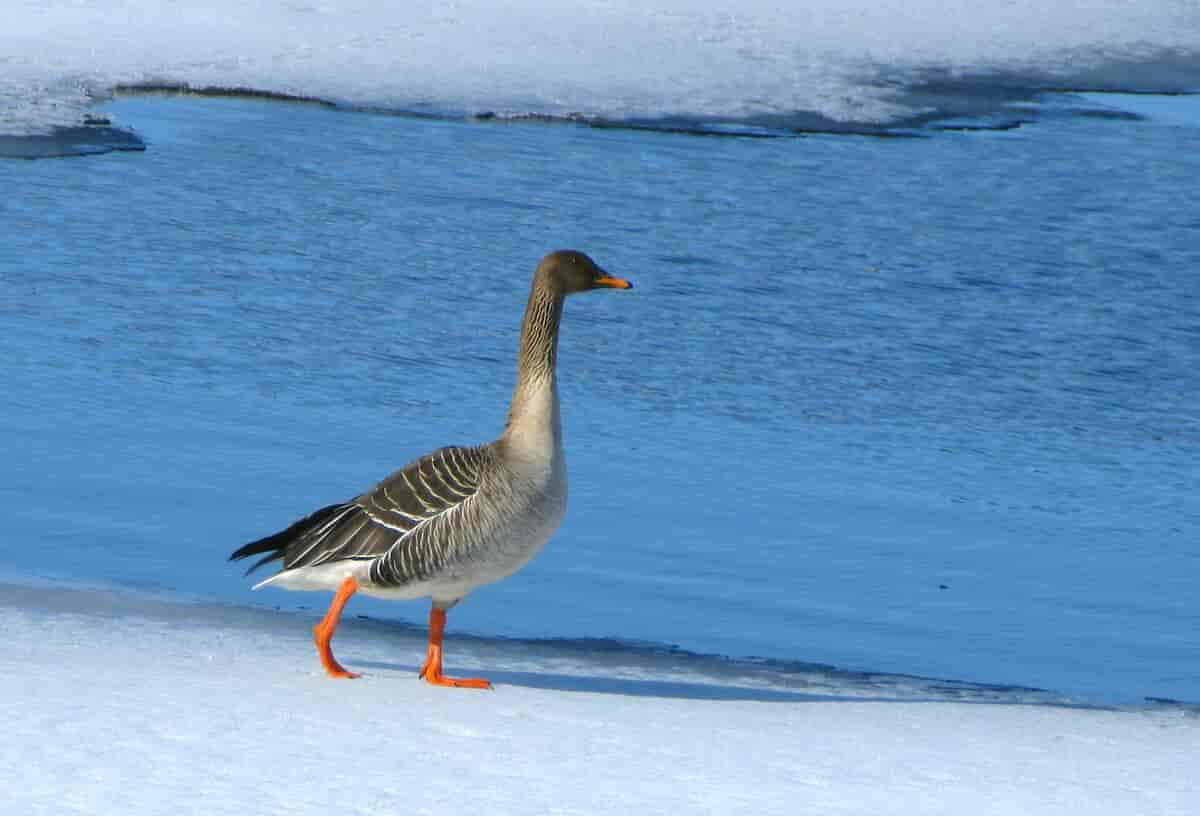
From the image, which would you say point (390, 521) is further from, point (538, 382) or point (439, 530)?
point (538, 382)

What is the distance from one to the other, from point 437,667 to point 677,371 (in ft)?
11.9

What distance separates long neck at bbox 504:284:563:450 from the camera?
207 inches

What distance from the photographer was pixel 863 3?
17031 millimetres

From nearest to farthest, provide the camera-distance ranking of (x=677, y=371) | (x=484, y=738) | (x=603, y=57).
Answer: (x=484, y=738), (x=677, y=371), (x=603, y=57)

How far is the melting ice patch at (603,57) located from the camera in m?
13.5

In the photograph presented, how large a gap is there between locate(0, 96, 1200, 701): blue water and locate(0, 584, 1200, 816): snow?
0.51 metres

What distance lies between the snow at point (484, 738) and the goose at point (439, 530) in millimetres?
245

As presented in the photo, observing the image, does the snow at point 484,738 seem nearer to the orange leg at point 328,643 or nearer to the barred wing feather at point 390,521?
the orange leg at point 328,643

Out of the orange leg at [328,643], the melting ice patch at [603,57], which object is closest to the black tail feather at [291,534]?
the orange leg at [328,643]

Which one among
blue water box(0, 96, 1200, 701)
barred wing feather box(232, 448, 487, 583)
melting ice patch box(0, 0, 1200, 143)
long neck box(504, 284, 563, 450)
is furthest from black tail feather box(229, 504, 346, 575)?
melting ice patch box(0, 0, 1200, 143)

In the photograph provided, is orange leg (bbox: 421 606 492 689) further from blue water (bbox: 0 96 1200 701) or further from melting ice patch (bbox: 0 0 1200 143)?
melting ice patch (bbox: 0 0 1200 143)

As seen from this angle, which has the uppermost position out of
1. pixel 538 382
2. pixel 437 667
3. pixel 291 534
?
pixel 538 382

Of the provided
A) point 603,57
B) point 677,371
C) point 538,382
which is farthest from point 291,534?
point 603,57

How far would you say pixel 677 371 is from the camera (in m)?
8.54
